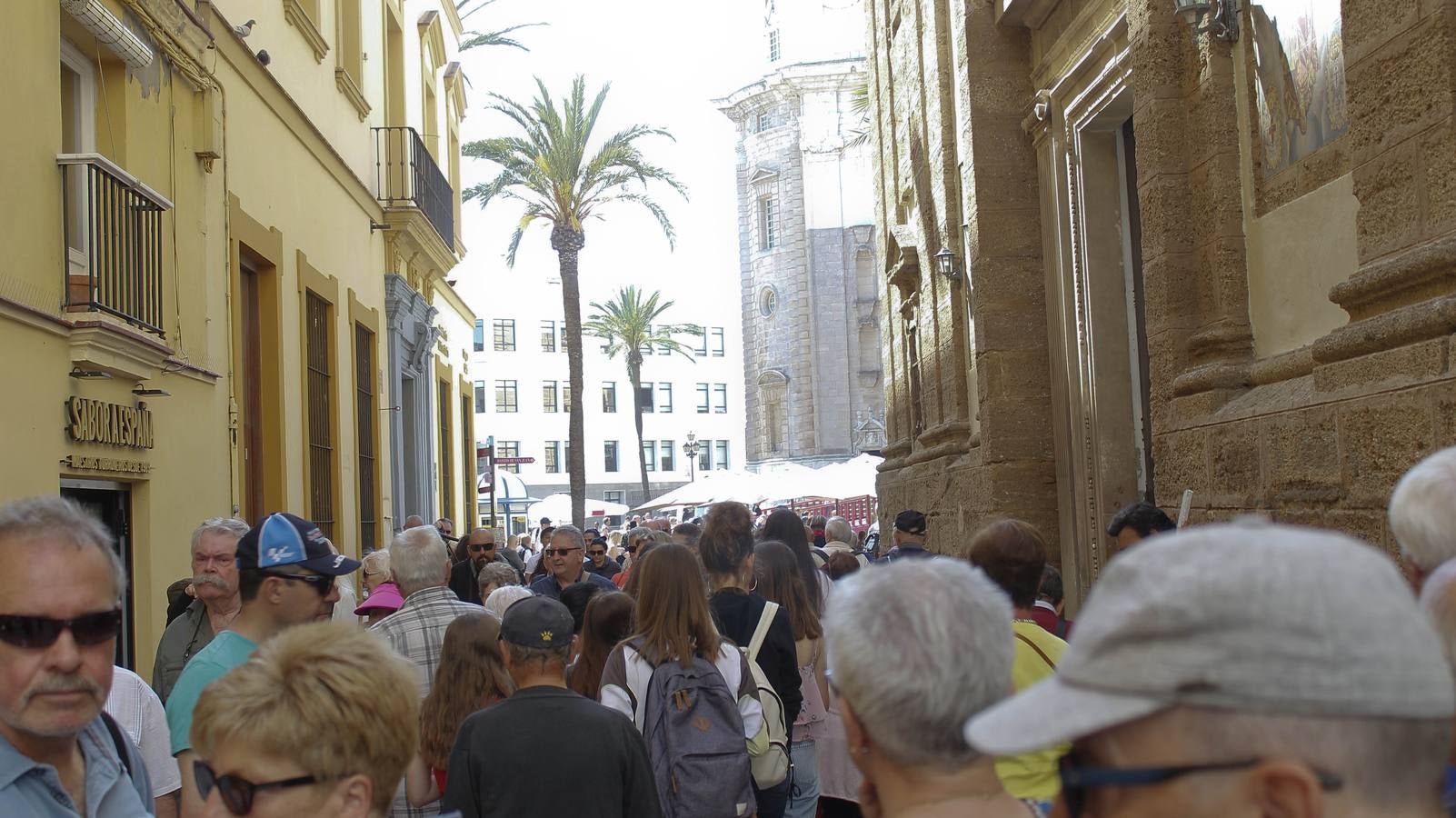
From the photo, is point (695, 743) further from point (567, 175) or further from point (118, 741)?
point (567, 175)

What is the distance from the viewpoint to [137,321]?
871 centimetres

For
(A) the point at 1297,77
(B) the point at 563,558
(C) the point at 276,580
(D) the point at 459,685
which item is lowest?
(D) the point at 459,685

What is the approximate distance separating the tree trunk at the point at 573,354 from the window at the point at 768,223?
27256 mm

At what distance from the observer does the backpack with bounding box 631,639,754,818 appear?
5531 millimetres

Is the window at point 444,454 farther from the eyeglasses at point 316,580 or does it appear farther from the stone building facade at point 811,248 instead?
the stone building facade at point 811,248

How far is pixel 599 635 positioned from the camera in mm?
6465

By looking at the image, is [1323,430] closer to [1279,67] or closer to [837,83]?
[1279,67]

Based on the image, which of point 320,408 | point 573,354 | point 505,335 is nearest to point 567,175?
point 573,354

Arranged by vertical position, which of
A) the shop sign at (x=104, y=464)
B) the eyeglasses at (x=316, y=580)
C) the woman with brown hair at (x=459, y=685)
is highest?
the shop sign at (x=104, y=464)

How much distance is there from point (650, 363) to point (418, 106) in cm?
6149

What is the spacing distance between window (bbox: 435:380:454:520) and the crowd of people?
58.0 feet

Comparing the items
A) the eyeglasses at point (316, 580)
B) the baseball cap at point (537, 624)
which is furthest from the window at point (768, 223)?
the eyeglasses at point (316, 580)

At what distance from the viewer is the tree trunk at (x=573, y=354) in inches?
1294

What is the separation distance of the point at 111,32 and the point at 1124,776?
8.55 metres
